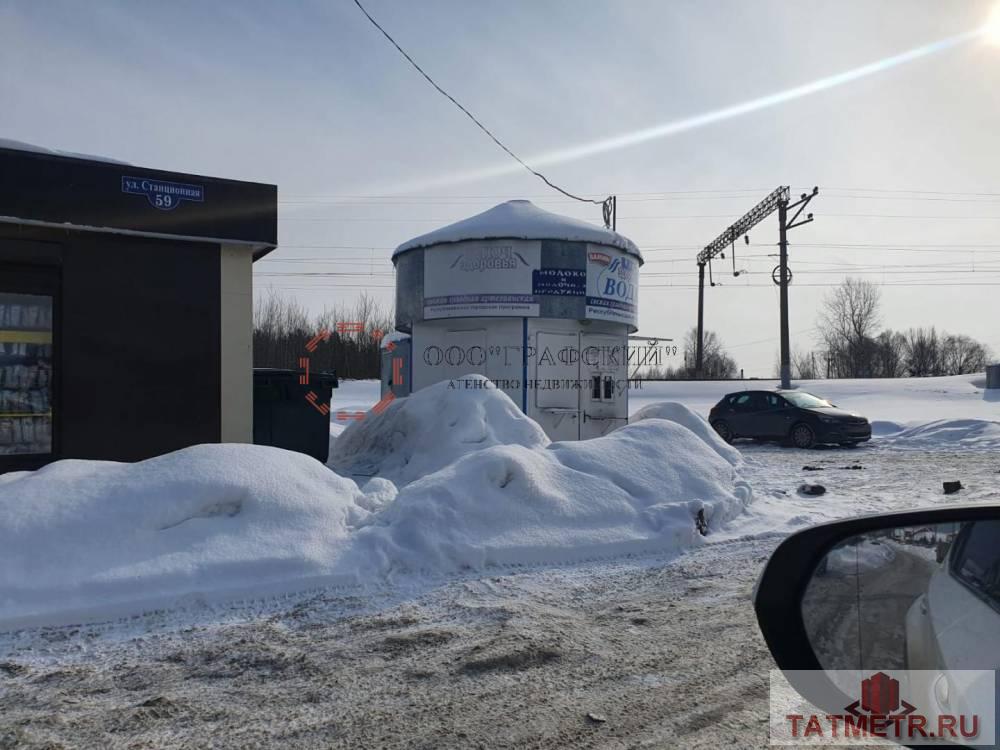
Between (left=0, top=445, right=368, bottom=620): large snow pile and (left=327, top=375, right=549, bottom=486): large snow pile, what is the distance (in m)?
3.67

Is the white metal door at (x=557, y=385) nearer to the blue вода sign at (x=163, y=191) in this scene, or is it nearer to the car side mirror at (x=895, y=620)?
the blue вода sign at (x=163, y=191)

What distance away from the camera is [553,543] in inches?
238

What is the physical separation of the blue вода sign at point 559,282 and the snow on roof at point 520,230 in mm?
671

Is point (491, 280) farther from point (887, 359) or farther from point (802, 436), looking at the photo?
point (887, 359)

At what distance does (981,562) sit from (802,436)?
17.0m

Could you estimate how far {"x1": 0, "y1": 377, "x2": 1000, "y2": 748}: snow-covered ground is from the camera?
10.1 feet

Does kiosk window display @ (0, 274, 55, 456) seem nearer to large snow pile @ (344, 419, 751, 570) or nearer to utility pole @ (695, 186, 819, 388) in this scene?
large snow pile @ (344, 419, 751, 570)

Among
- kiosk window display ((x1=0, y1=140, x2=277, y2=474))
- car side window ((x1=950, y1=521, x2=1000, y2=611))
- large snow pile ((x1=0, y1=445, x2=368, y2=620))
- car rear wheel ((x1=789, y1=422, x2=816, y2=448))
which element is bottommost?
car rear wheel ((x1=789, y1=422, x2=816, y2=448))

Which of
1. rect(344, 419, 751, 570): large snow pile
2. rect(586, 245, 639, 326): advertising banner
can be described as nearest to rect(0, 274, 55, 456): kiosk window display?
rect(344, 419, 751, 570): large snow pile

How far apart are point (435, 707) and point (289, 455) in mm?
4105

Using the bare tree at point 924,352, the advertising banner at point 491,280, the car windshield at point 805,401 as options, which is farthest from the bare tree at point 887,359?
the advertising banner at point 491,280

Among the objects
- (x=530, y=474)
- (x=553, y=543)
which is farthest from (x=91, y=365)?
(x=553, y=543)

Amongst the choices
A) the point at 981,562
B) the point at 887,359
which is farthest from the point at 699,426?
the point at 887,359

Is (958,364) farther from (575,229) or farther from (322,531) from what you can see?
(322,531)
